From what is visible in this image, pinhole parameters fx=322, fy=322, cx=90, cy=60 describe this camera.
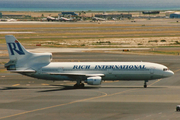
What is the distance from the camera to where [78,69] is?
5662 centimetres

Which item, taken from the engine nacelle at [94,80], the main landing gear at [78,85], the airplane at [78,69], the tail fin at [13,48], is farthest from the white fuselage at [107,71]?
the tail fin at [13,48]

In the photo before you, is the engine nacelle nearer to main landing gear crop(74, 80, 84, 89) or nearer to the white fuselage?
the white fuselage

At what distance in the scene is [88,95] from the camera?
48500 millimetres

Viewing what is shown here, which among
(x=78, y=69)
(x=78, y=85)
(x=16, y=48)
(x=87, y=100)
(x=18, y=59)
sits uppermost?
(x=16, y=48)

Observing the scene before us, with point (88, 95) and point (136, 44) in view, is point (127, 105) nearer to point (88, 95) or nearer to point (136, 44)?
point (88, 95)

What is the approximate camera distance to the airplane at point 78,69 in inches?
2196

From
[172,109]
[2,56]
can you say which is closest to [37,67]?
[172,109]

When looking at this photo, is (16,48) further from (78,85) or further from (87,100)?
(87,100)

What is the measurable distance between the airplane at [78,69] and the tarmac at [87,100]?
195cm

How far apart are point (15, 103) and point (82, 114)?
1132 cm

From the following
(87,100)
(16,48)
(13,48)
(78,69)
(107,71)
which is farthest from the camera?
(16,48)

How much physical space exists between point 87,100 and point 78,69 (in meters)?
12.7

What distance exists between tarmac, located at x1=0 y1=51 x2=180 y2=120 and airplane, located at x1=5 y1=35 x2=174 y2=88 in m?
1.95

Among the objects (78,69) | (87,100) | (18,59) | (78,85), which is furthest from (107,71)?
(18,59)
